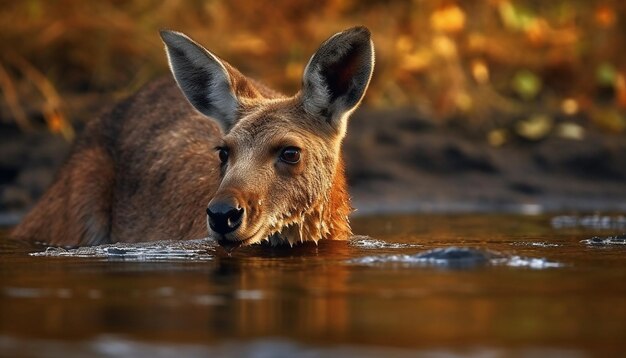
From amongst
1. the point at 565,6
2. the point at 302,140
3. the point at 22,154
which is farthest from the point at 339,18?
the point at 302,140

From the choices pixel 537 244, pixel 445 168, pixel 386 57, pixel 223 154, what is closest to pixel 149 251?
pixel 223 154

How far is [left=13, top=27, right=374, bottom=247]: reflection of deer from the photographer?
24.0ft

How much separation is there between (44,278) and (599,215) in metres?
5.46

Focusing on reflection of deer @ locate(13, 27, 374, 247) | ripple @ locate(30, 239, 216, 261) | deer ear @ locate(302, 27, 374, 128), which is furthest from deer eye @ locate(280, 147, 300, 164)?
ripple @ locate(30, 239, 216, 261)

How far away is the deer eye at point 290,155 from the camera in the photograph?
24.5ft

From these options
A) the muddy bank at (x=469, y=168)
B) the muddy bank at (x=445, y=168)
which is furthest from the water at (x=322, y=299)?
the muddy bank at (x=469, y=168)

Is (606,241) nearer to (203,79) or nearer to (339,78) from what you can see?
(339,78)

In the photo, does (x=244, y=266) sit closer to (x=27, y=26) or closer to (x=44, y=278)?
(x=44, y=278)

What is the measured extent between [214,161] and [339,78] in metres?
1.24

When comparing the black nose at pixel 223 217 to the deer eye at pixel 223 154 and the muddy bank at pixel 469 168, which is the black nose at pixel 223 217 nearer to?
the deer eye at pixel 223 154

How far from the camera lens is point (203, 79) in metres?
8.18

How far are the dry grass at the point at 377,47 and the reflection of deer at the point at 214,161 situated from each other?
8.67 ft

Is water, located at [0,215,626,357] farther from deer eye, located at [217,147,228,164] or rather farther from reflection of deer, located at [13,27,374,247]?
deer eye, located at [217,147,228,164]

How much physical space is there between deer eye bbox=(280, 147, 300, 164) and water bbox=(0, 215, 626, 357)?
476 millimetres
